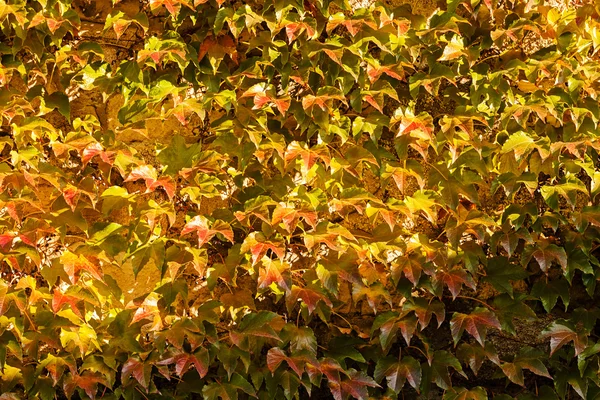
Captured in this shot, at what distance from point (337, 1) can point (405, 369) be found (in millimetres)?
1248

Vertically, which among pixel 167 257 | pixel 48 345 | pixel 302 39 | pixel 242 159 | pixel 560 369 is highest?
pixel 302 39

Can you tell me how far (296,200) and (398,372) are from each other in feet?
2.10

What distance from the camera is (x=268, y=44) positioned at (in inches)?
105

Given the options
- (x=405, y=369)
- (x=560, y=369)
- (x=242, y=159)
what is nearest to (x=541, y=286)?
(x=560, y=369)

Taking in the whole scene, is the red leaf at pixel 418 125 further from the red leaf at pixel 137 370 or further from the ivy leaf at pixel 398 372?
the red leaf at pixel 137 370

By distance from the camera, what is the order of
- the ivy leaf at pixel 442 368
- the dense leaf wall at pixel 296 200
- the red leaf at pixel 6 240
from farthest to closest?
the ivy leaf at pixel 442 368
the dense leaf wall at pixel 296 200
the red leaf at pixel 6 240

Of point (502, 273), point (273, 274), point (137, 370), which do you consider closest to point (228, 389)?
point (137, 370)

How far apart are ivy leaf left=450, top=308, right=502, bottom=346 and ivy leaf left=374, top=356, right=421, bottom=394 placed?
0.16 metres

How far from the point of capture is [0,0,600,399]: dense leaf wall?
2.50 meters

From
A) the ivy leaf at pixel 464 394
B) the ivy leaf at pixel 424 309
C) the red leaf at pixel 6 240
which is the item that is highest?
the red leaf at pixel 6 240

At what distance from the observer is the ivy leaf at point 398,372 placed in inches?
101

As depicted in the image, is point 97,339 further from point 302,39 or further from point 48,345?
point 302,39

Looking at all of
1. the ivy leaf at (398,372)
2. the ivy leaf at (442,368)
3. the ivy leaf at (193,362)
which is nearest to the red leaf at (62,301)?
the ivy leaf at (193,362)

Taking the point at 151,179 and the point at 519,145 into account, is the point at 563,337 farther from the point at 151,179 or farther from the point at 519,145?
the point at 151,179
